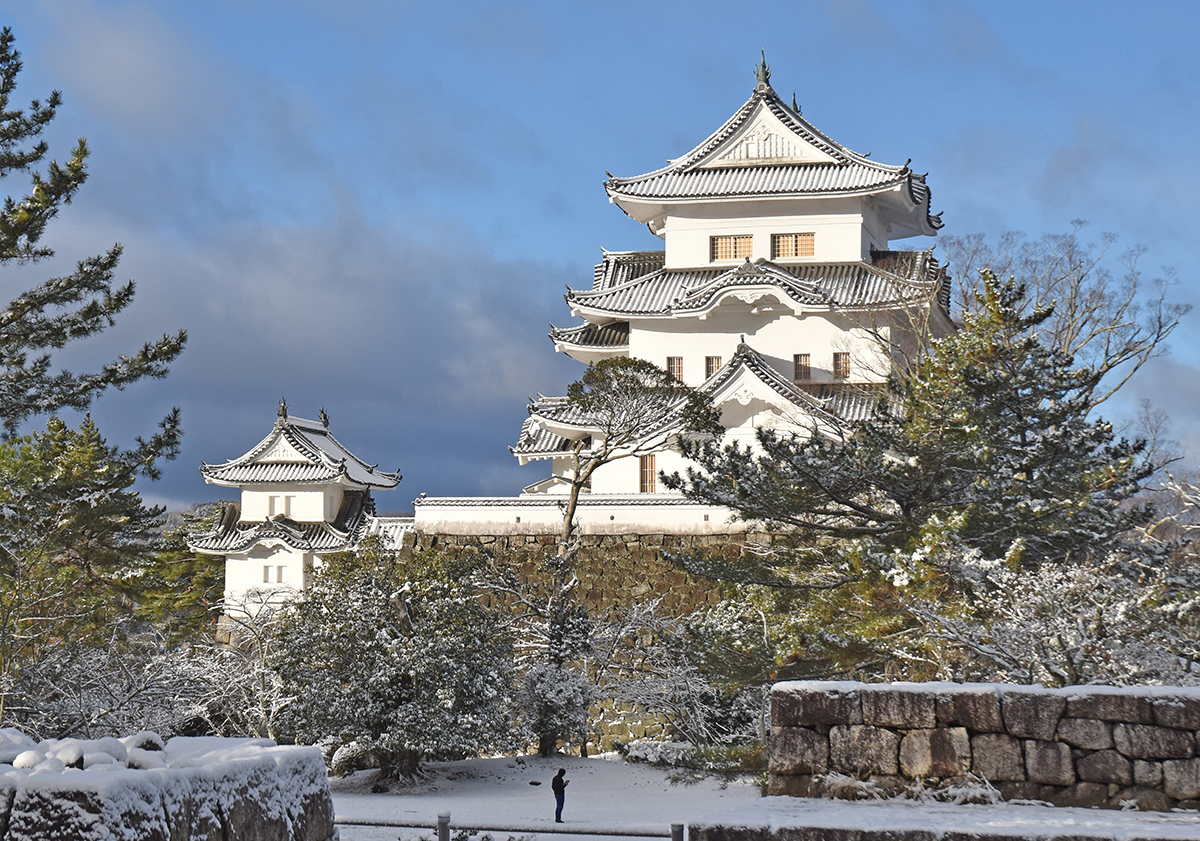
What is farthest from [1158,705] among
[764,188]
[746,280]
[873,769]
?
[764,188]

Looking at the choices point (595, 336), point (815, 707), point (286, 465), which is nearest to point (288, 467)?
point (286, 465)

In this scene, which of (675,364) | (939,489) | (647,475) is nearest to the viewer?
(939,489)

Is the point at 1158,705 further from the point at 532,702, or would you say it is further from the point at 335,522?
the point at 335,522

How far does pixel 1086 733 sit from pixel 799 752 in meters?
1.73

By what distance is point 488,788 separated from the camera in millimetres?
17672

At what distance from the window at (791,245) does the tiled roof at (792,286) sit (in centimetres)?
52

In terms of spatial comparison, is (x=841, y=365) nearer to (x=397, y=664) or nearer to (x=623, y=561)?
(x=623, y=561)

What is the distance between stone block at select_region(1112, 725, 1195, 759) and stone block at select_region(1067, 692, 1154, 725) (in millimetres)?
53

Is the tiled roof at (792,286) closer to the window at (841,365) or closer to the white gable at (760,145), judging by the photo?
the window at (841,365)

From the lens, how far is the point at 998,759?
6953mm

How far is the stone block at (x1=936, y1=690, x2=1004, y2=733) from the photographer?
7004mm

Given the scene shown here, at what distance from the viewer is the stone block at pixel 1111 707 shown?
269 inches

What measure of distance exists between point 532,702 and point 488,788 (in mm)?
1863

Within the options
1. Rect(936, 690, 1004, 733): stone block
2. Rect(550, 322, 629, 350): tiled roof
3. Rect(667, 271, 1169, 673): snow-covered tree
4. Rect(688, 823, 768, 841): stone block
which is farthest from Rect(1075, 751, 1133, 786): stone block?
Rect(550, 322, 629, 350): tiled roof
